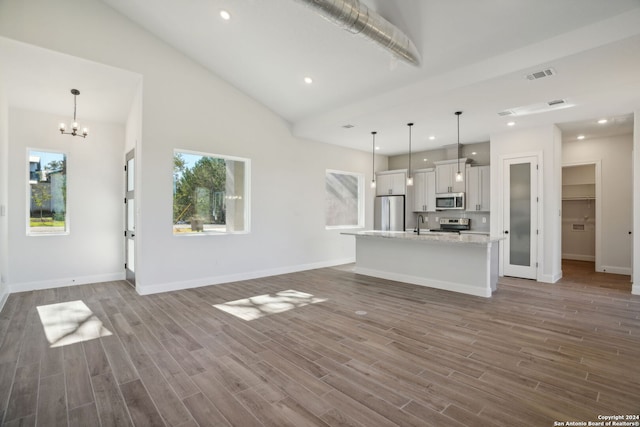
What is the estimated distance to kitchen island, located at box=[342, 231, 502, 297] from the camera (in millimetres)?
4863

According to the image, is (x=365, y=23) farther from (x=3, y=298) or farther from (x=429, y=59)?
(x=3, y=298)

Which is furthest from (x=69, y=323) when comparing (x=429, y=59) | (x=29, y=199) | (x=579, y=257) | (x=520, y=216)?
(x=579, y=257)

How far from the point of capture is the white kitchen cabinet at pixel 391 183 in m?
8.39

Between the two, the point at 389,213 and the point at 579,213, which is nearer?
the point at 389,213

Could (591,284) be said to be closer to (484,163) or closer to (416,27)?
(484,163)

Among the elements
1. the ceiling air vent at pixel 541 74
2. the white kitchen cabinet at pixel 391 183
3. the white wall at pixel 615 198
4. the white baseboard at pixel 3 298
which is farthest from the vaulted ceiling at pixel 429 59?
the white baseboard at pixel 3 298

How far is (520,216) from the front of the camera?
20.2 feet

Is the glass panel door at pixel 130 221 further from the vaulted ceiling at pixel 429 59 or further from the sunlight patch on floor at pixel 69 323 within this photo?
the vaulted ceiling at pixel 429 59

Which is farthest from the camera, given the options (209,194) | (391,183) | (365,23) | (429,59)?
(391,183)

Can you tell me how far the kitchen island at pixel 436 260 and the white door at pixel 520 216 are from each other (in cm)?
124

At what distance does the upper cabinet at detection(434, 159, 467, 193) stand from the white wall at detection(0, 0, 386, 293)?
221cm

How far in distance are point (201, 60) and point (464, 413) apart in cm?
603

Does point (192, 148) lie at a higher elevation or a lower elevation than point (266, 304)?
higher

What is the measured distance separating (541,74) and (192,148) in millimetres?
5233
